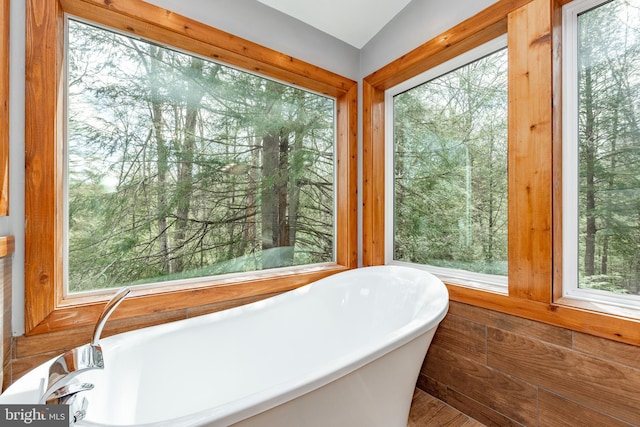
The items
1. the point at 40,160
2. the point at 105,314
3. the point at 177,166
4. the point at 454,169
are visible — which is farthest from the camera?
the point at 454,169

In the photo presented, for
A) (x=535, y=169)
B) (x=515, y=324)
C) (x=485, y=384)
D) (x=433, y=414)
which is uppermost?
(x=535, y=169)

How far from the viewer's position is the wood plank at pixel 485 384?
4.28 feet

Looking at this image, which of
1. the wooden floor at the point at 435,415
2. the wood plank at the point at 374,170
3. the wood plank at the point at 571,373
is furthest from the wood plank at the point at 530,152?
the wood plank at the point at 374,170

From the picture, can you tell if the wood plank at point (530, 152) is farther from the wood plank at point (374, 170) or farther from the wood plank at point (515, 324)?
the wood plank at point (374, 170)

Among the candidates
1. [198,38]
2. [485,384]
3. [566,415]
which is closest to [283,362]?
[485,384]

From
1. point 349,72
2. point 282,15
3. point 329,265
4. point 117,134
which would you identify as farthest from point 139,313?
point 349,72

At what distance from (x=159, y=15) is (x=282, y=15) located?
756 millimetres

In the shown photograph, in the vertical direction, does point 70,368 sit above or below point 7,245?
below

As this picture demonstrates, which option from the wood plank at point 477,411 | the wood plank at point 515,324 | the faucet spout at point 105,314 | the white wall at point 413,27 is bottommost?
the wood plank at point 477,411

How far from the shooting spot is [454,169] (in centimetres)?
174

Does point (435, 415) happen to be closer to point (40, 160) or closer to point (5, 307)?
point (5, 307)

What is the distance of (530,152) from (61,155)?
2.10 m

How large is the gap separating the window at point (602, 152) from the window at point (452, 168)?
28cm

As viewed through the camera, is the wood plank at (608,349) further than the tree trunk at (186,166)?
No
